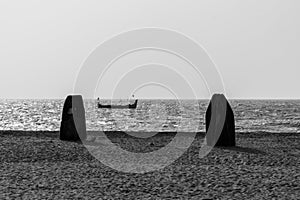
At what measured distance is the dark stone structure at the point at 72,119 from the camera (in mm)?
20859

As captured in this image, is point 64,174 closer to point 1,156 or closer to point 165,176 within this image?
point 165,176

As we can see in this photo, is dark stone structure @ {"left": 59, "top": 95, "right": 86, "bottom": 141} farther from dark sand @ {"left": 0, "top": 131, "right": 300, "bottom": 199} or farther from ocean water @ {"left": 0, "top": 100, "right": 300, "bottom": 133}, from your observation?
dark sand @ {"left": 0, "top": 131, "right": 300, "bottom": 199}

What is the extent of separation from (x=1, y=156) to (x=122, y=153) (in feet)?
11.7

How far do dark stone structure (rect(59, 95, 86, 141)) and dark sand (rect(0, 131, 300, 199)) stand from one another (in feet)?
7.55

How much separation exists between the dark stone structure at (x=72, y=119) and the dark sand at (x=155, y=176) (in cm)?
230

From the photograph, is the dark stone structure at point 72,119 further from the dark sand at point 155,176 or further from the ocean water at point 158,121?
the dark sand at point 155,176

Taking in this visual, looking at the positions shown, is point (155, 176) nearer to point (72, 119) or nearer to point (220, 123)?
point (220, 123)

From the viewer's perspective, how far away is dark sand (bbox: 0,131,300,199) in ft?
34.3

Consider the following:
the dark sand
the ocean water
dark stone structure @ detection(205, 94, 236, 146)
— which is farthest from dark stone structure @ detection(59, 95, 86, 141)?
dark stone structure @ detection(205, 94, 236, 146)

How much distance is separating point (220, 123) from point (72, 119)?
18.4 feet

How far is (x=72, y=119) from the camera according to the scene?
2100 centimetres

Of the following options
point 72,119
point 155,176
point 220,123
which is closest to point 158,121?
point 72,119

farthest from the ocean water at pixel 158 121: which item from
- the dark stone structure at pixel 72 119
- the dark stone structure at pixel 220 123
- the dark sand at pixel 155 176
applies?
the dark sand at pixel 155 176

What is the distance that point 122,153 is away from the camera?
677 inches
